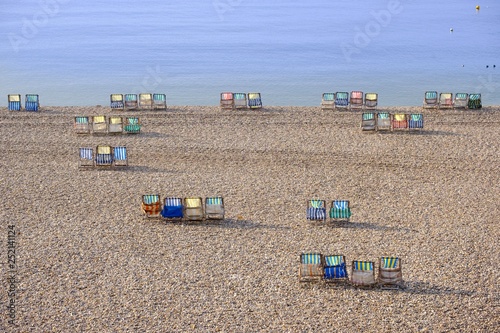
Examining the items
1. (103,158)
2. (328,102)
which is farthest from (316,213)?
(328,102)

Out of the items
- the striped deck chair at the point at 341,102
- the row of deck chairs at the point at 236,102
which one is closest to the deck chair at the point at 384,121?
the striped deck chair at the point at 341,102

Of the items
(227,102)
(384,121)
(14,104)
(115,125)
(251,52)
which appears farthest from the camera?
(251,52)

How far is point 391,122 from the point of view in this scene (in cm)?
2916

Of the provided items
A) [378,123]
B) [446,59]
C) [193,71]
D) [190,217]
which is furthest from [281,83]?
[190,217]

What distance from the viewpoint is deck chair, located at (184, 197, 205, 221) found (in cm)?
2053

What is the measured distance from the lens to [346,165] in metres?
25.6

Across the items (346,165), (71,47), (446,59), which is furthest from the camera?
(71,47)

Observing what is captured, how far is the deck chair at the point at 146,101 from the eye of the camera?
1283 inches

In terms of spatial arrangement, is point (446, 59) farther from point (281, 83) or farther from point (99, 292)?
point (99, 292)

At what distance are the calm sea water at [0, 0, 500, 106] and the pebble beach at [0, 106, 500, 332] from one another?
679 inches

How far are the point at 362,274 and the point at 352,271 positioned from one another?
209 millimetres

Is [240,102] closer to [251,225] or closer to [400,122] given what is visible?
[400,122]

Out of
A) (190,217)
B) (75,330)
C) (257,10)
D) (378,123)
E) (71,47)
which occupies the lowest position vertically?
(75,330)

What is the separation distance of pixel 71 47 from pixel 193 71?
61.8 ft
